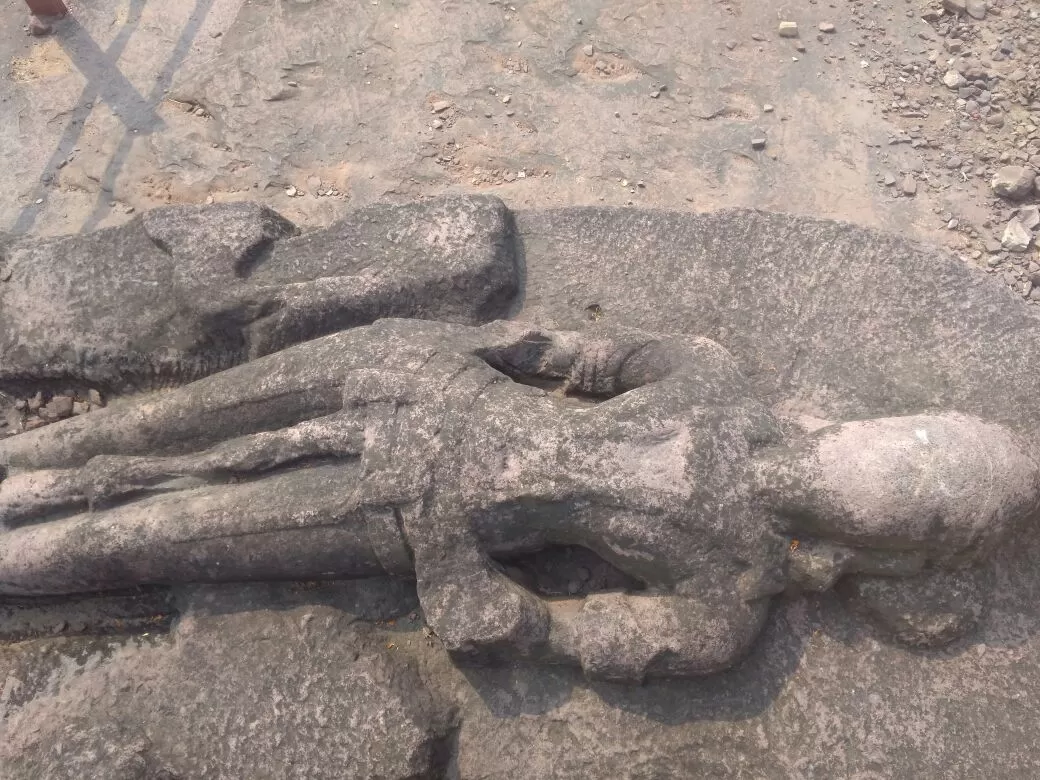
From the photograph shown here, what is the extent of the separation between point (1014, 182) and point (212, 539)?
16.1 feet

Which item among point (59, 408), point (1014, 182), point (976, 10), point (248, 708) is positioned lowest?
point (248, 708)

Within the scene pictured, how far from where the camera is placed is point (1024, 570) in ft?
9.45

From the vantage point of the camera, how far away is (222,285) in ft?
→ 10.8

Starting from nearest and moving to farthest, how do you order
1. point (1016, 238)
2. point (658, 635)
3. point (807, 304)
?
point (658, 635) → point (807, 304) → point (1016, 238)

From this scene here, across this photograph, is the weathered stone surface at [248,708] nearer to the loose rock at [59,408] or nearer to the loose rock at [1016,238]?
the loose rock at [59,408]

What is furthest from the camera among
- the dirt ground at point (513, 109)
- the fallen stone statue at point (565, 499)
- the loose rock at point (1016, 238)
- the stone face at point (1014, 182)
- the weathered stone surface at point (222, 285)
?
the dirt ground at point (513, 109)

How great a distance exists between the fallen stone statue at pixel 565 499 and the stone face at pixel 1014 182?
9.57 ft

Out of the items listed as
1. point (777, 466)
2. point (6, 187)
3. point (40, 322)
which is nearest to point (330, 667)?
point (777, 466)

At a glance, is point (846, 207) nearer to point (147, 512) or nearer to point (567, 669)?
point (567, 669)

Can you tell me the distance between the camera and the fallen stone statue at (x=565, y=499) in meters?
2.58

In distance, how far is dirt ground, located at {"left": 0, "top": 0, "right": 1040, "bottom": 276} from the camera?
5062 millimetres

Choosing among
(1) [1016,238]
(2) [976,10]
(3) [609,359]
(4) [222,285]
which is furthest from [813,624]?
(2) [976,10]

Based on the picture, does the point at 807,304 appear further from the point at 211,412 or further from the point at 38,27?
the point at 38,27

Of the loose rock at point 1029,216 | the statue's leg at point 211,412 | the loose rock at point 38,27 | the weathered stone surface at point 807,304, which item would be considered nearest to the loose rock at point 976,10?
the loose rock at point 1029,216
